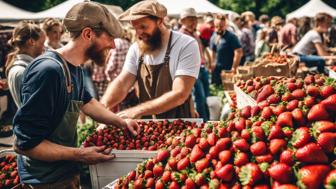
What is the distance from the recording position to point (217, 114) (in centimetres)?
712

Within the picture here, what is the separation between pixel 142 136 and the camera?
10.5ft

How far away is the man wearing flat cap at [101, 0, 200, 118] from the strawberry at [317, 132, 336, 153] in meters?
1.99

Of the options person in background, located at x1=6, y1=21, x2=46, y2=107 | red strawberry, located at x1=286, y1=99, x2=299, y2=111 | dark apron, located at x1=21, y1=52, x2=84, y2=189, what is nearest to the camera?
red strawberry, located at x1=286, y1=99, x2=299, y2=111

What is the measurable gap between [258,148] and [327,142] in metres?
0.29

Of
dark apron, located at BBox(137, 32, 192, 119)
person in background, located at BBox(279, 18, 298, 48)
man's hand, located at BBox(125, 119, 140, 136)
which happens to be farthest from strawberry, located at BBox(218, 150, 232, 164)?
person in background, located at BBox(279, 18, 298, 48)

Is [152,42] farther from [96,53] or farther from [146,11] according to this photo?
[96,53]

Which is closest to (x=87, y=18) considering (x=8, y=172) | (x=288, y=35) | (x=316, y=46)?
(x=8, y=172)

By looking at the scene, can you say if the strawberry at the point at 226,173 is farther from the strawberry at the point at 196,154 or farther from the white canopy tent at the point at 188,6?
the white canopy tent at the point at 188,6

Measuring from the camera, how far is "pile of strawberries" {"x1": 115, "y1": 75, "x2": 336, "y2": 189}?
1646mm

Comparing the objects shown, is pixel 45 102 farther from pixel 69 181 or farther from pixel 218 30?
pixel 218 30

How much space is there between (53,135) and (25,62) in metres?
2.23

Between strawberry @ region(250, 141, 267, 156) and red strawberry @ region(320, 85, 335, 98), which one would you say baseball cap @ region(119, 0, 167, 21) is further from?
strawberry @ region(250, 141, 267, 156)

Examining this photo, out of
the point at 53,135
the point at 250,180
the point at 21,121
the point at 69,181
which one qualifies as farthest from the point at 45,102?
the point at 250,180

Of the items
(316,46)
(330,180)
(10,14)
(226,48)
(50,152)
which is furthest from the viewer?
(10,14)
